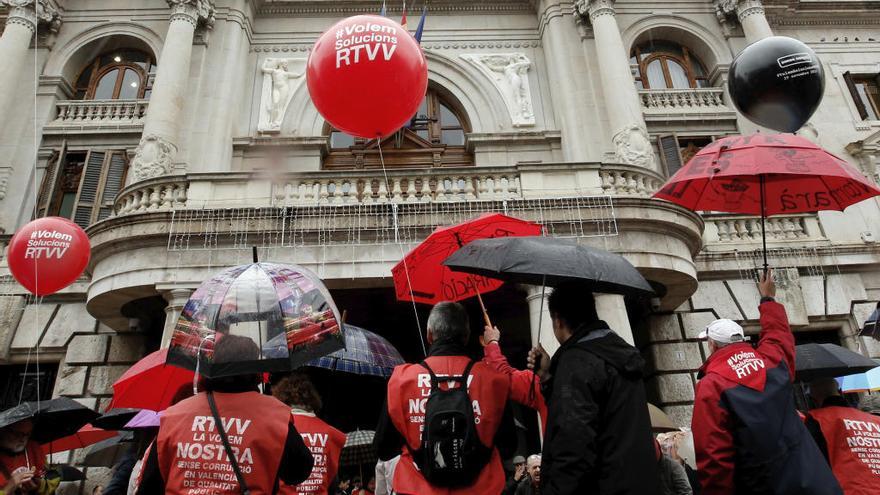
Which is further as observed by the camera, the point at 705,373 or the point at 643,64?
the point at 643,64

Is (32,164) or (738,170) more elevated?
(32,164)

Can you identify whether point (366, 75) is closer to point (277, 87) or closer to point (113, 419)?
point (113, 419)

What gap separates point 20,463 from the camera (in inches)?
165

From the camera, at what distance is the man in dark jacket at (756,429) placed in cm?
284

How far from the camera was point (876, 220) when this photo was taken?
43.7 feet

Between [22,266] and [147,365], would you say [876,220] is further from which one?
[22,266]

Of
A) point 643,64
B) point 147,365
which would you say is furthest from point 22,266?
point 643,64

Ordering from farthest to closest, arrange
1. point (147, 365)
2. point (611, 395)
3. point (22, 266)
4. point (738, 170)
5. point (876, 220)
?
1. point (876, 220)
2. point (22, 266)
3. point (147, 365)
4. point (738, 170)
5. point (611, 395)

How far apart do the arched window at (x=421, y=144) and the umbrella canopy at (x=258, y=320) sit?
10.8 metres

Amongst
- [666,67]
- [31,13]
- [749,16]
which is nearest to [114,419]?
[31,13]

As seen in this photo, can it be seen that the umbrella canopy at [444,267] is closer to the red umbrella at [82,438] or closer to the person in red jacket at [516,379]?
the person in red jacket at [516,379]

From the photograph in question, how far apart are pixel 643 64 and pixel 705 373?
47.6 ft

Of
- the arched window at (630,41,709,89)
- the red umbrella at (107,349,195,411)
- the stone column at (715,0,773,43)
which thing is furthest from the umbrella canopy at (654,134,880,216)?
the stone column at (715,0,773,43)

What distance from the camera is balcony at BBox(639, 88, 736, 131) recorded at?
48.0 ft
